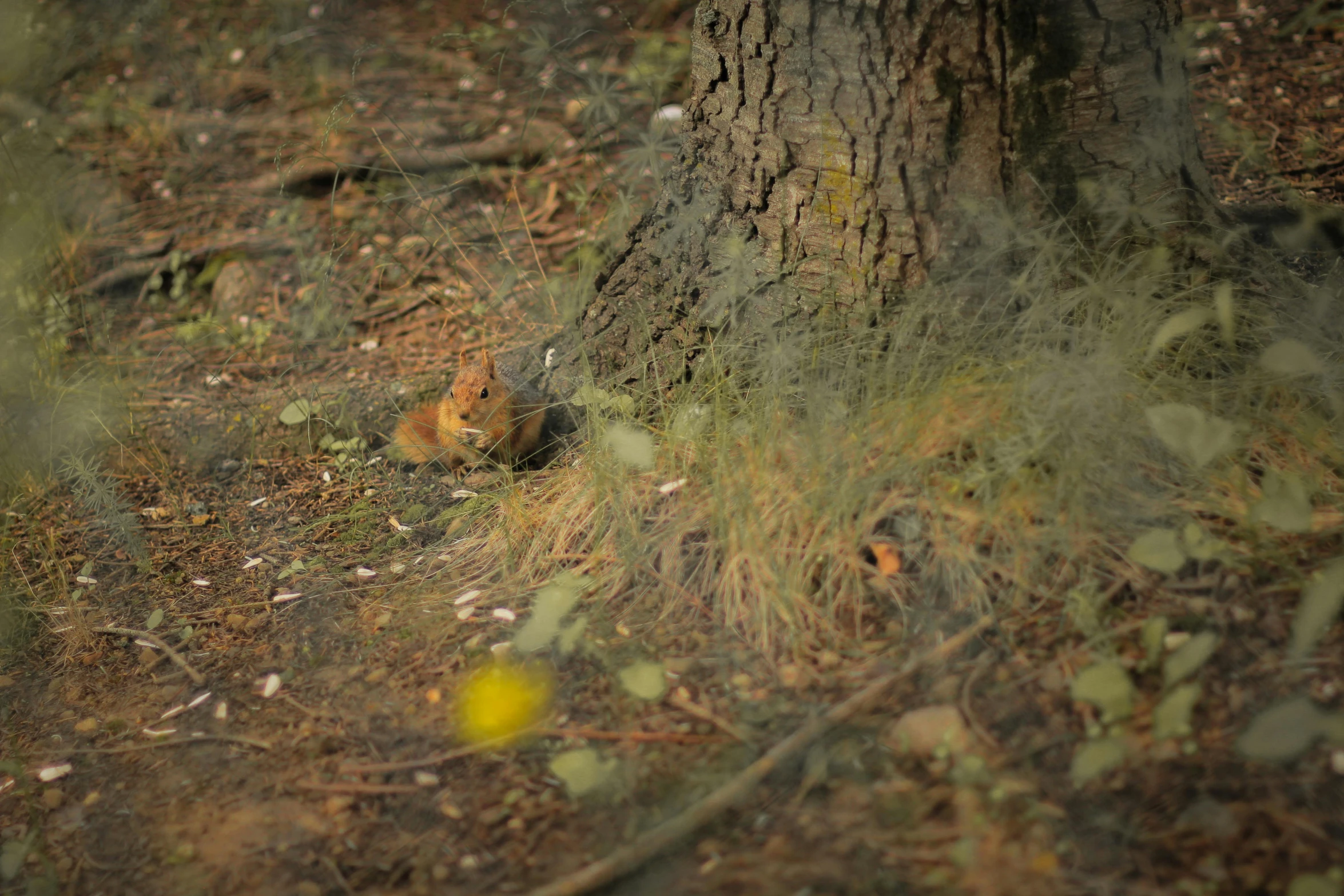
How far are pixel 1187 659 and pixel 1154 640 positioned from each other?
8 cm

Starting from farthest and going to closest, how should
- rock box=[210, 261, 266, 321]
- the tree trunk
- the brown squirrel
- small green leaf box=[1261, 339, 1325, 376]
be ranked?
1. rock box=[210, 261, 266, 321]
2. the brown squirrel
3. the tree trunk
4. small green leaf box=[1261, 339, 1325, 376]

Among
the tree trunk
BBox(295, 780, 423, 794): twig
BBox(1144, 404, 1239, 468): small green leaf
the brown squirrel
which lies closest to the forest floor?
BBox(295, 780, 423, 794): twig

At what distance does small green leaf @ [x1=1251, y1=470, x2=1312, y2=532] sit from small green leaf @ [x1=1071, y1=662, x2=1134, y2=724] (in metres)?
0.44

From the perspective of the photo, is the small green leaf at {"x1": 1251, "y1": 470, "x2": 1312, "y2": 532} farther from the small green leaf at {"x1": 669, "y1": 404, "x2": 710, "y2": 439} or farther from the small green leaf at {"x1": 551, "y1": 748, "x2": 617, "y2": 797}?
the small green leaf at {"x1": 551, "y1": 748, "x2": 617, "y2": 797}

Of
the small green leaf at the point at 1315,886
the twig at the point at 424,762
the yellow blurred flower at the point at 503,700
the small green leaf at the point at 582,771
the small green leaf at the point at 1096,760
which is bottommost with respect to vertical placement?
the twig at the point at 424,762

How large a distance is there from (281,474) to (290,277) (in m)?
1.47

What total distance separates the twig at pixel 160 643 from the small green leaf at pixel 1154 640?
207cm

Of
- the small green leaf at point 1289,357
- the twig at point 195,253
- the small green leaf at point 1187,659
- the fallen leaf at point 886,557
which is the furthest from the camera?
the twig at point 195,253

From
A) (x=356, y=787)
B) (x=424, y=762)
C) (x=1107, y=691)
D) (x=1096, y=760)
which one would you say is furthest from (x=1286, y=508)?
(x=356, y=787)

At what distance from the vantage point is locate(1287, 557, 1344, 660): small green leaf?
1655 millimetres

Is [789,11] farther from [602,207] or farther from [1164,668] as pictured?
[602,207]

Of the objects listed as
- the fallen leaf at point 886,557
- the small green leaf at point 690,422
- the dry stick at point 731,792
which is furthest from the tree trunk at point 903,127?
the dry stick at point 731,792

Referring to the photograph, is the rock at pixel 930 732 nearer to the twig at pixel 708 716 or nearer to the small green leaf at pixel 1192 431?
the twig at pixel 708 716

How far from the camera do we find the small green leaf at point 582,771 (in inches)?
70.5
